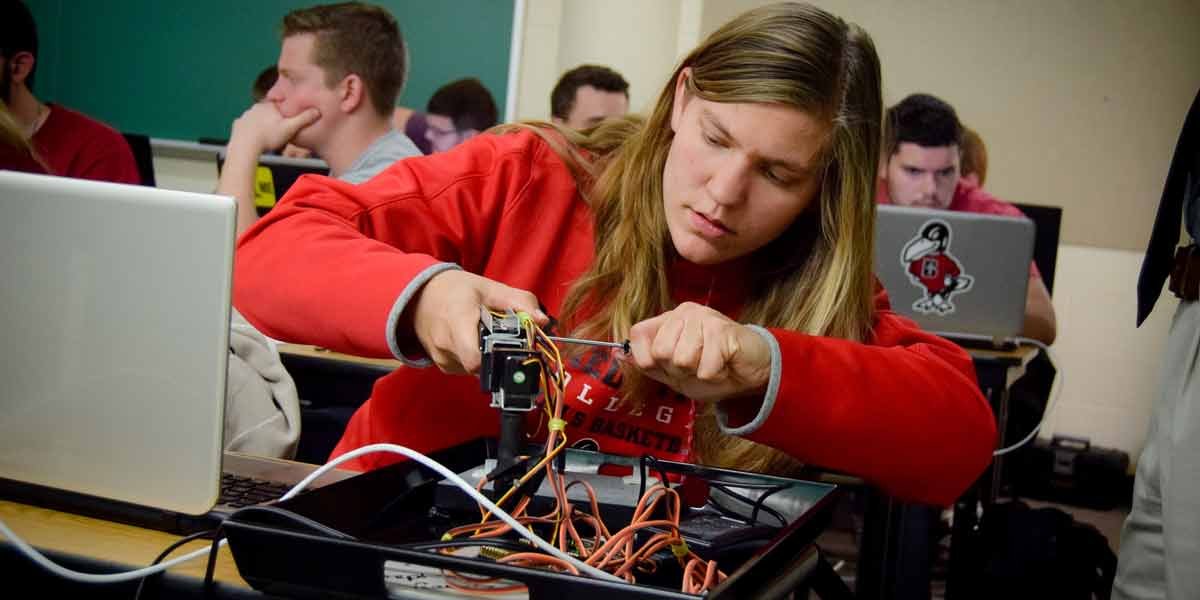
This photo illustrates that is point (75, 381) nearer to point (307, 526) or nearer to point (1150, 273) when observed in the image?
point (307, 526)

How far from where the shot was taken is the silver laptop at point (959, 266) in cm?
260

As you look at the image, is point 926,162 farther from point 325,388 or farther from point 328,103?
point 325,388

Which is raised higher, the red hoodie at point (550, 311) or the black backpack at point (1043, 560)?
the red hoodie at point (550, 311)

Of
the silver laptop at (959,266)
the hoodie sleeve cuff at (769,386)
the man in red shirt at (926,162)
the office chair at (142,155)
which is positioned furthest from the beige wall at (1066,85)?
the hoodie sleeve cuff at (769,386)

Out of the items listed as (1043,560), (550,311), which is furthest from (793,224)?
(1043,560)

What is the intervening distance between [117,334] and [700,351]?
0.43m

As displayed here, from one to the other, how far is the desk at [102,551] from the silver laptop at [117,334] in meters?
0.03

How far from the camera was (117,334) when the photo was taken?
0.79 metres

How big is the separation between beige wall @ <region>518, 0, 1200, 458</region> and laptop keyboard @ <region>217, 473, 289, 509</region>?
3522 millimetres

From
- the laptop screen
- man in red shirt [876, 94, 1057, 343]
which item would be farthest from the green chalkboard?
the laptop screen

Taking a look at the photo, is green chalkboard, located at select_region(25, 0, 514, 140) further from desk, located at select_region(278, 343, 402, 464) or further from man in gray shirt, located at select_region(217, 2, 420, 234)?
desk, located at select_region(278, 343, 402, 464)

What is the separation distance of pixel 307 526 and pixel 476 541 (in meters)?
0.10

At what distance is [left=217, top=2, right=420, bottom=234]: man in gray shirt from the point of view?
271 cm

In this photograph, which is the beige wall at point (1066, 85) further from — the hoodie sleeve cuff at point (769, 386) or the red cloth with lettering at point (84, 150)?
the hoodie sleeve cuff at point (769, 386)
